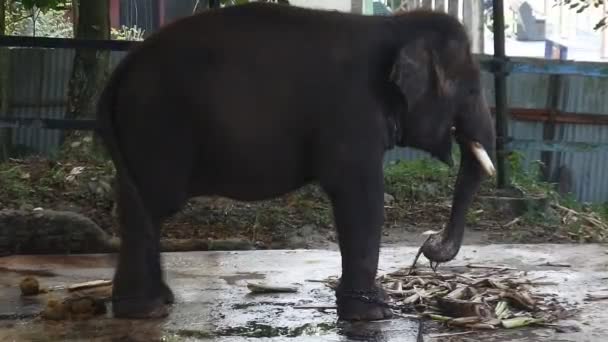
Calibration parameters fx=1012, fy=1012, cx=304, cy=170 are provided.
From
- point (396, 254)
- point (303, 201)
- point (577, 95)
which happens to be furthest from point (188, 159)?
point (577, 95)

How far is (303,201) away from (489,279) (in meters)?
4.32

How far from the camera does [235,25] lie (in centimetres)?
493

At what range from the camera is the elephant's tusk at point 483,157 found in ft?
16.8

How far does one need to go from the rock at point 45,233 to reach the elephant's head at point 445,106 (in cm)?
288

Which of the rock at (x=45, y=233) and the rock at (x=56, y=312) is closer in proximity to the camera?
the rock at (x=56, y=312)

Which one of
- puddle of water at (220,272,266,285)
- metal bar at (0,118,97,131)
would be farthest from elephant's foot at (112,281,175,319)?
metal bar at (0,118,97,131)

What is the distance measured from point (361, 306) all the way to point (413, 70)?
45.7 inches

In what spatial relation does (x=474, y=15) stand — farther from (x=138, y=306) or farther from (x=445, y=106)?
(x=138, y=306)

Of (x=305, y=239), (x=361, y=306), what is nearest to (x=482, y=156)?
(x=361, y=306)

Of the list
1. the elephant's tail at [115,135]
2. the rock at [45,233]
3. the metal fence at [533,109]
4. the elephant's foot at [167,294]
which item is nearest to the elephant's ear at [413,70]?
the elephant's tail at [115,135]

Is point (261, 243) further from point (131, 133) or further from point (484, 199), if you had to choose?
point (131, 133)

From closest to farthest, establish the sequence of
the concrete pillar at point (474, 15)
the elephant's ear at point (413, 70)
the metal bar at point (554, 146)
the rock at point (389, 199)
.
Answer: the elephant's ear at point (413, 70), the metal bar at point (554, 146), the rock at point (389, 199), the concrete pillar at point (474, 15)

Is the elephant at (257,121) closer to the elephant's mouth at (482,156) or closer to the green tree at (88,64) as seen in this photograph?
the elephant's mouth at (482,156)

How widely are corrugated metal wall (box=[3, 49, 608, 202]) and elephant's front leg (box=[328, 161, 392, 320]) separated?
7930 mm
